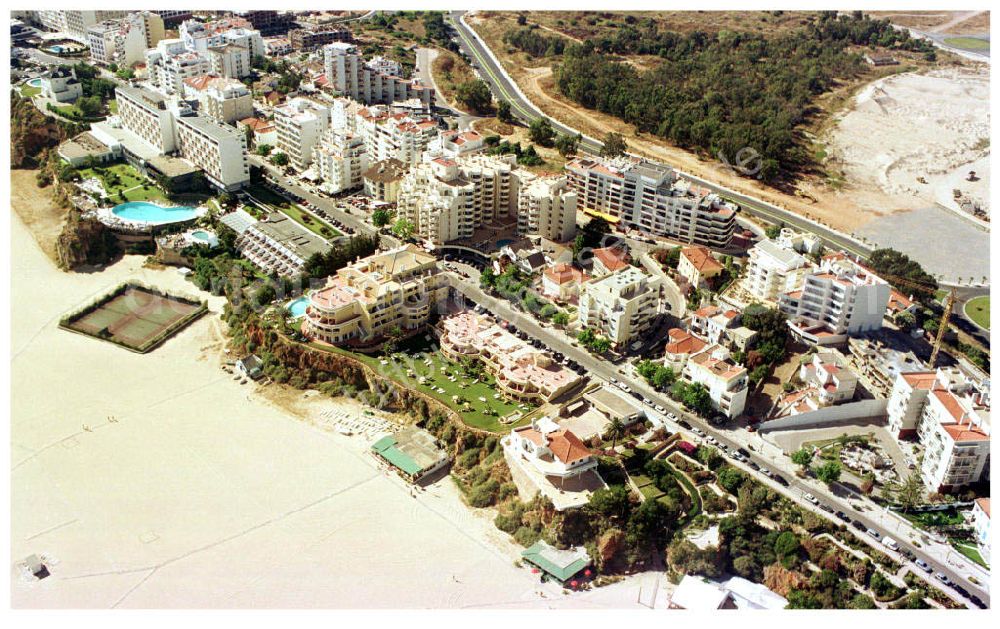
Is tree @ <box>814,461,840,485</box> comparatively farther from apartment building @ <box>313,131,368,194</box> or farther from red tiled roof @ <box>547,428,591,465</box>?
apartment building @ <box>313,131,368,194</box>

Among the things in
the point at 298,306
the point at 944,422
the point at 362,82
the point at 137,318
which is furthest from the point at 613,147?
the point at 944,422

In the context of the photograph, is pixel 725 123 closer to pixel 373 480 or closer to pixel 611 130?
pixel 611 130

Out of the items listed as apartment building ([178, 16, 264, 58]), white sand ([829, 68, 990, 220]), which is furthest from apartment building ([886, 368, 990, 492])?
apartment building ([178, 16, 264, 58])

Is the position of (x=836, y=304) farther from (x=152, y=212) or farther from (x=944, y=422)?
(x=152, y=212)

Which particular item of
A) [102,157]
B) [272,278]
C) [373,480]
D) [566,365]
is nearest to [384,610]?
[373,480]

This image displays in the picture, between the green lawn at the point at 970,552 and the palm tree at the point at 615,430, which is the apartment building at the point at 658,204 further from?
the green lawn at the point at 970,552

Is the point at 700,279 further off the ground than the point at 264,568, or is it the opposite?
the point at 700,279
